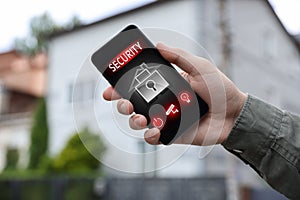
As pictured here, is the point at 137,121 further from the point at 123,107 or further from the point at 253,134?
the point at 253,134

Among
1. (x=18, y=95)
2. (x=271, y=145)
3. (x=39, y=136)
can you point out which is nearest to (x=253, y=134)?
(x=271, y=145)

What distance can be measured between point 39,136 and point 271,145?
880cm

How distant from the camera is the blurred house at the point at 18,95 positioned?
1129 cm

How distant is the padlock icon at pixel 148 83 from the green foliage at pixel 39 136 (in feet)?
28.4

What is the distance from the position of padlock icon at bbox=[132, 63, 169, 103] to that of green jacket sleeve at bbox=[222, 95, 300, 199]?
124 millimetres

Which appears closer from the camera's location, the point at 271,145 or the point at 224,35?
the point at 271,145

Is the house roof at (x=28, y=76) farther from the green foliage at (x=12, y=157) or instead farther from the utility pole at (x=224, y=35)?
the utility pole at (x=224, y=35)

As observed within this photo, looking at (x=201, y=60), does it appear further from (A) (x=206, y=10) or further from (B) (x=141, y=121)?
(A) (x=206, y=10)

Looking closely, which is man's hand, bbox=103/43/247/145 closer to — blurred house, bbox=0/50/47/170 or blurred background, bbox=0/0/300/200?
blurred background, bbox=0/0/300/200

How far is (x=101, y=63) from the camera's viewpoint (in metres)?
0.54


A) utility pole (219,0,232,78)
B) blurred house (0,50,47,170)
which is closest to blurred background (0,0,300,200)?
utility pole (219,0,232,78)

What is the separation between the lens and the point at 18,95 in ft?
42.9

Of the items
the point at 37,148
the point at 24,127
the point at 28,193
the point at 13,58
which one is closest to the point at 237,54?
the point at 28,193

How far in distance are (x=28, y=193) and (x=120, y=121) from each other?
6.14 metres
